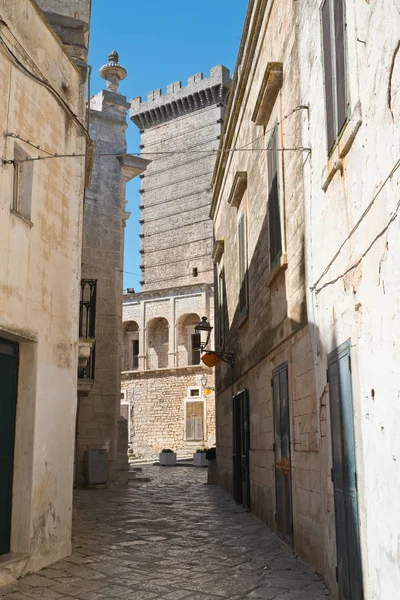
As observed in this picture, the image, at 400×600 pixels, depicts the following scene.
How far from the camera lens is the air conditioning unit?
14.9 metres

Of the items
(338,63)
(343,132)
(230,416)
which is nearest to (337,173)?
(343,132)

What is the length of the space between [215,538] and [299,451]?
2.15m

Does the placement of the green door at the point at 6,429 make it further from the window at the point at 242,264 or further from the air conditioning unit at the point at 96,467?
the air conditioning unit at the point at 96,467

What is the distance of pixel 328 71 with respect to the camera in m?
5.24

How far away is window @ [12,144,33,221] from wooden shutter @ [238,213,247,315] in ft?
16.4

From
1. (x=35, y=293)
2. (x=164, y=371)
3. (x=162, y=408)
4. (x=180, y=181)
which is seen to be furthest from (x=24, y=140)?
(x=180, y=181)

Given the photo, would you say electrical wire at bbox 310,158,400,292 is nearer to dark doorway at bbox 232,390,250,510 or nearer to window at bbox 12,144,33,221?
window at bbox 12,144,33,221

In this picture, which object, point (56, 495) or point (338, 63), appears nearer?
point (338, 63)

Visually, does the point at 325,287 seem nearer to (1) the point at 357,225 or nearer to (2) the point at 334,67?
(1) the point at 357,225

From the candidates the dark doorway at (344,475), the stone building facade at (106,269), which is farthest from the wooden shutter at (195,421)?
the dark doorway at (344,475)

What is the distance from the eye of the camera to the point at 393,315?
142 inches

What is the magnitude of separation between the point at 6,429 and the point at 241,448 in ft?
19.7

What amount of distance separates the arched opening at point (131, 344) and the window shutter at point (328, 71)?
3425 cm

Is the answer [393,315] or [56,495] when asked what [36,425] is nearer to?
[56,495]
